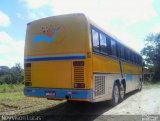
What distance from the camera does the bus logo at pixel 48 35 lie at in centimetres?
1091

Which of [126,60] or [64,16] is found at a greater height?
[64,16]

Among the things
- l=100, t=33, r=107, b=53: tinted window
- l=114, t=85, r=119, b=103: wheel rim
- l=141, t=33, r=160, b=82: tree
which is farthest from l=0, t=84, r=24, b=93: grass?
l=141, t=33, r=160, b=82: tree

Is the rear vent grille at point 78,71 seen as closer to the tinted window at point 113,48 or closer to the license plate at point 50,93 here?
the license plate at point 50,93

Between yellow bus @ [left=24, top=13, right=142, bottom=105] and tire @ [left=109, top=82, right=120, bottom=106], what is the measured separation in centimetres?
125

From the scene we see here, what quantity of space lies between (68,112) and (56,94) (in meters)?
1.60

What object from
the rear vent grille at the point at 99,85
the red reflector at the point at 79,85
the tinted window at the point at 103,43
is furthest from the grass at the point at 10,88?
the red reflector at the point at 79,85

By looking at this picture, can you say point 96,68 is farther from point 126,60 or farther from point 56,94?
point 126,60

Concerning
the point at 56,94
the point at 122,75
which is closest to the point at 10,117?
the point at 56,94

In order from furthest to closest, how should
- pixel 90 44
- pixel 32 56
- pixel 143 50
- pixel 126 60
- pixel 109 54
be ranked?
1. pixel 143 50
2. pixel 126 60
3. pixel 109 54
4. pixel 32 56
5. pixel 90 44

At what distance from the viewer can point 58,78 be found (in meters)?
10.7

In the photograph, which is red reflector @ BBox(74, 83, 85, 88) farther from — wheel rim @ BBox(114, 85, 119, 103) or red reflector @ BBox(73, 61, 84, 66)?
wheel rim @ BBox(114, 85, 119, 103)

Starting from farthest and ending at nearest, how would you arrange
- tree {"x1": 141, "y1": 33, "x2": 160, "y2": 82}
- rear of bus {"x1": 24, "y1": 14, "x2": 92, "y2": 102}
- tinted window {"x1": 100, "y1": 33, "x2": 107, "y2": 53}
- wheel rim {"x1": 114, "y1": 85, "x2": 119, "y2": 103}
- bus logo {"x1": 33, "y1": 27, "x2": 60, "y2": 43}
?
tree {"x1": 141, "y1": 33, "x2": 160, "y2": 82}, wheel rim {"x1": 114, "y1": 85, "x2": 119, "y2": 103}, tinted window {"x1": 100, "y1": 33, "x2": 107, "y2": 53}, bus logo {"x1": 33, "y1": 27, "x2": 60, "y2": 43}, rear of bus {"x1": 24, "y1": 14, "x2": 92, "y2": 102}

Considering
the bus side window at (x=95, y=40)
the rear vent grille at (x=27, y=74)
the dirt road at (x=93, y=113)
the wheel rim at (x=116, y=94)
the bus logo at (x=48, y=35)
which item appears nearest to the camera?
the dirt road at (x=93, y=113)

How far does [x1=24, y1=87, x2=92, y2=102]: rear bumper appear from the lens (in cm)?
1006
